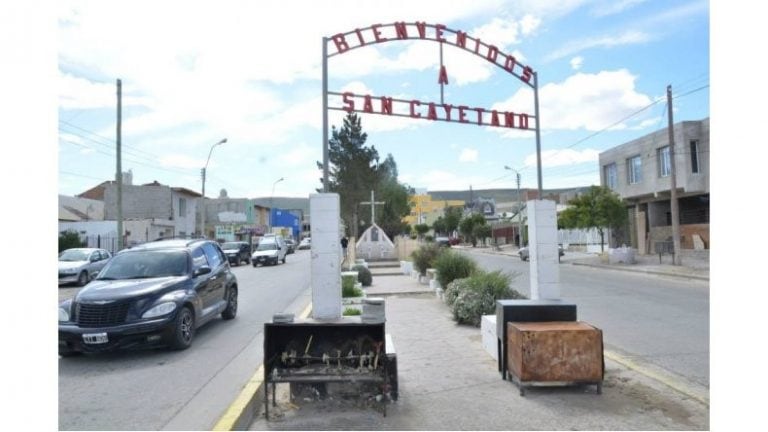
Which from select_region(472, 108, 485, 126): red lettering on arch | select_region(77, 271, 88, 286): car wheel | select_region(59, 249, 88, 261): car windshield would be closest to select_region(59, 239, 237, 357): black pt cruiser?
select_region(472, 108, 485, 126): red lettering on arch

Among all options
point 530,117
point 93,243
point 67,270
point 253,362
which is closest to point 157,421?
point 253,362

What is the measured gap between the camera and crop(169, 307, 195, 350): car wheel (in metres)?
8.48

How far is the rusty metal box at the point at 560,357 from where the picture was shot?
570cm

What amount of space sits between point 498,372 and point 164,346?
16.9 ft

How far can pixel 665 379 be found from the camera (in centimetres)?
631

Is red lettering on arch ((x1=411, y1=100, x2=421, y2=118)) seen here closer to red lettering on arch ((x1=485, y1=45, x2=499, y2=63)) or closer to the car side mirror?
red lettering on arch ((x1=485, y1=45, x2=499, y2=63))

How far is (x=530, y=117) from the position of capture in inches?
373

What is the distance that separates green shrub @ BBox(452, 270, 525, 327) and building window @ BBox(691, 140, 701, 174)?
2564 centimetres

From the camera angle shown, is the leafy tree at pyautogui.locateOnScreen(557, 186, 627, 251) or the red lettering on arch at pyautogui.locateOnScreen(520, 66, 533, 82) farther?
the leafy tree at pyautogui.locateOnScreen(557, 186, 627, 251)

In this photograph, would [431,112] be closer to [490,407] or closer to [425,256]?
[490,407]

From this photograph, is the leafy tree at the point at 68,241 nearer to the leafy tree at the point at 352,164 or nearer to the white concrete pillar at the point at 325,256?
the leafy tree at the point at 352,164

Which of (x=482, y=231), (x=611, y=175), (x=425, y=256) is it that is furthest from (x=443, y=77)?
(x=482, y=231)

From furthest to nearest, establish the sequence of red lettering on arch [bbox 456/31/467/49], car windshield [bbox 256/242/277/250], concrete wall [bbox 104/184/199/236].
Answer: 1. concrete wall [bbox 104/184/199/236]
2. car windshield [bbox 256/242/277/250]
3. red lettering on arch [bbox 456/31/467/49]

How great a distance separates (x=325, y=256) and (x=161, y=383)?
2581mm
